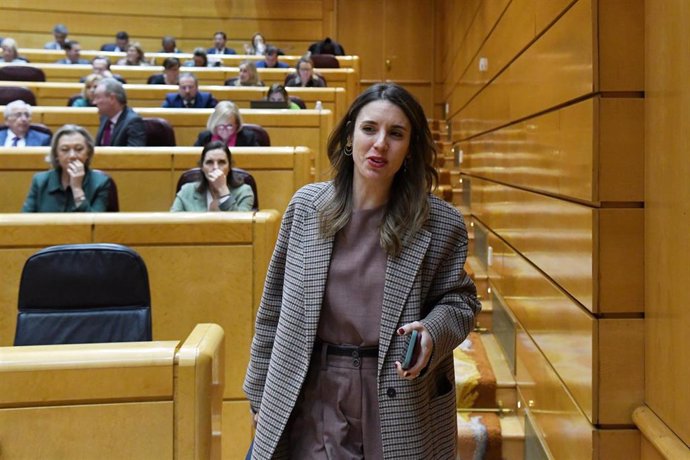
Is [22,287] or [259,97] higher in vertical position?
[259,97]

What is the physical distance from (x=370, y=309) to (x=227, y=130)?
181 centimetres

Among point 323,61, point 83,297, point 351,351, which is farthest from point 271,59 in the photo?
point 351,351

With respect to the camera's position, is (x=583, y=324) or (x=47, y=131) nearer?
(x=583, y=324)

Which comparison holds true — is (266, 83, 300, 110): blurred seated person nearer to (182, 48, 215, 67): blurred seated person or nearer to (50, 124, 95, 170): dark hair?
(50, 124, 95, 170): dark hair

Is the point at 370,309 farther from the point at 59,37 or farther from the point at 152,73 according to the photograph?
the point at 59,37

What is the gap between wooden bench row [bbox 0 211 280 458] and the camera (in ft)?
4.63

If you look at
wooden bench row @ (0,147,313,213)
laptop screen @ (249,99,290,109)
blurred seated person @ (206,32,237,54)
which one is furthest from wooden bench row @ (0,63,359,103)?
wooden bench row @ (0,147,313,213)

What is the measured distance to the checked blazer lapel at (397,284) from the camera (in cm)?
71

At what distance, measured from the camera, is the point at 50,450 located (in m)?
0.77

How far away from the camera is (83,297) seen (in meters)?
1.17

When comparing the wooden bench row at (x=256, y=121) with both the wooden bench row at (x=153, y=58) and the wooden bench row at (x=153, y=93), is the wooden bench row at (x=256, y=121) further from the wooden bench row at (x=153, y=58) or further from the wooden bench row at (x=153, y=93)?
the wooden bench row at (x=153, y=58)

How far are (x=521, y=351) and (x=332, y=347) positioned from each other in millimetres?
1010

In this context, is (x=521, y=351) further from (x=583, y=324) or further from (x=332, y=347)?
(x=332, y=347)

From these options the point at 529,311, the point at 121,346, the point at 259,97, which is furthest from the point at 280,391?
the point at 259,97
